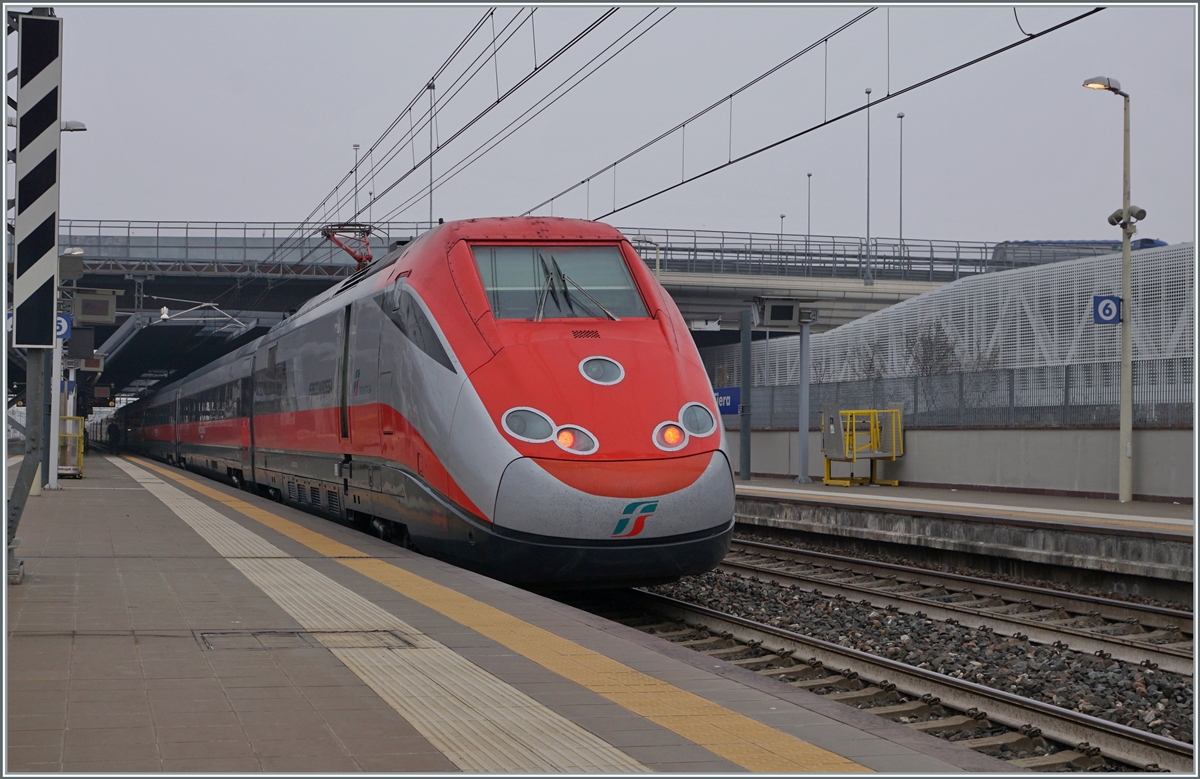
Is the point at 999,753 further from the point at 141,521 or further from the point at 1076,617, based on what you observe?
the point at 141,521

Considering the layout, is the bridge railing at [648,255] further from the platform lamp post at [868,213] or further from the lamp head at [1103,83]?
the lamp head at [1103,83]

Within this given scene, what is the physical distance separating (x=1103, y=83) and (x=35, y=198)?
55.1 feet

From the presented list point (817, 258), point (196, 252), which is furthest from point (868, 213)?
point (196, 252)

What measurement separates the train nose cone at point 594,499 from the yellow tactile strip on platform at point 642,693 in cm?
90

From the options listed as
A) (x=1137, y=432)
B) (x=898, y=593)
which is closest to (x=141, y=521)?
(x=898, y=593)

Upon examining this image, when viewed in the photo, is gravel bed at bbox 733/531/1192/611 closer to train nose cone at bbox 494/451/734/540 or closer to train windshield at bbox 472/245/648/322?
train nose cone at bbox 494/451/734/540

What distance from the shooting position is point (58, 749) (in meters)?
4.71

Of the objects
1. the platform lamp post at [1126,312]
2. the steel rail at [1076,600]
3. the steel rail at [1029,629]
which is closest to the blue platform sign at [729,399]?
the platform lamp post at [1126,312]

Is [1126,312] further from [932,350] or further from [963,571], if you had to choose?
[932,350]

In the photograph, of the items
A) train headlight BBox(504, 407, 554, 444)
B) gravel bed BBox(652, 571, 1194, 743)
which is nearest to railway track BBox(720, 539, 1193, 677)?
gravel bed BBox(652, 571, 1194, 743)

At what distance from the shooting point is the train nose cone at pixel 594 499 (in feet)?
30.9

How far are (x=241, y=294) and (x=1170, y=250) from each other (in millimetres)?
32761

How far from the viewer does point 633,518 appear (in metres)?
9.50

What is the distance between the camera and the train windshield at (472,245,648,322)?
10914 millimetres
